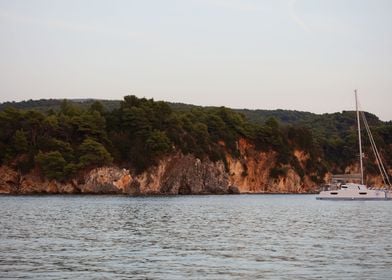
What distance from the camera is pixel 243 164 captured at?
156375mm

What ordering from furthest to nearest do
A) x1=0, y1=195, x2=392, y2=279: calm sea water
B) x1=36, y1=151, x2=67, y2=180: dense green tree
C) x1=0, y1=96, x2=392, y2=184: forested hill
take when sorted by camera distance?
x1=0, y1=96, x2=392, y2=184: forested hill
x1=36, y1=151, x2=67, y2=180: dense green tree
x1=0, y1=195, x2=392, y2=279: calm sea water

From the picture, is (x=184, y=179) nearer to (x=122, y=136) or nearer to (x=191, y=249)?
(x=122, y=136)

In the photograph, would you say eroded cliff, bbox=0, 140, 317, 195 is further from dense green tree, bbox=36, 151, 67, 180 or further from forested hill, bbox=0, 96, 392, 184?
dense green tree, bbox=36, 151, 67, 180

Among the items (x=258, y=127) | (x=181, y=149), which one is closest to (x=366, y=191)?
(x=181, y=149)

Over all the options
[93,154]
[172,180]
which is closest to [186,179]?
[172,180]

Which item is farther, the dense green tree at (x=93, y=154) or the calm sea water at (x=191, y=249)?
the dense green tree at (x=93, y=154)

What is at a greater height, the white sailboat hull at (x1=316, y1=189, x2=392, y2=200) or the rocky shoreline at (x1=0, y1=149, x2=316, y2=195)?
the rocky shoreline at (x1=0, y1=149, x2=316, y2=195)

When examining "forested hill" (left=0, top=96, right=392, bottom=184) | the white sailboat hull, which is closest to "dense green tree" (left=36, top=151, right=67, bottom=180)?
"forested hill" (left=0, top=96, right=392, bottom=184)

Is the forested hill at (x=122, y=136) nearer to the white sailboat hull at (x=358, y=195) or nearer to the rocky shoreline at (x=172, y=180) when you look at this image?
the rocky shoreline at (x=172, y=180)

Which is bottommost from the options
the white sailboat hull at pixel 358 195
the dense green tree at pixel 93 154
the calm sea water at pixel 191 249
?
the calm sea water at pixel 191 249

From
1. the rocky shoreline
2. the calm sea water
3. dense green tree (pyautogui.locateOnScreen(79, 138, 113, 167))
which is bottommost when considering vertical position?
the calm sea water

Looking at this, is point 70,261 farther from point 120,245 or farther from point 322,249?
point 322,249

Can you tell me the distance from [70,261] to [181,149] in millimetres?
108512

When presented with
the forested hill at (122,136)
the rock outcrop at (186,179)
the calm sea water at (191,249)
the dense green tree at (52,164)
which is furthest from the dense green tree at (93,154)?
the calm sea water at (191,249)
